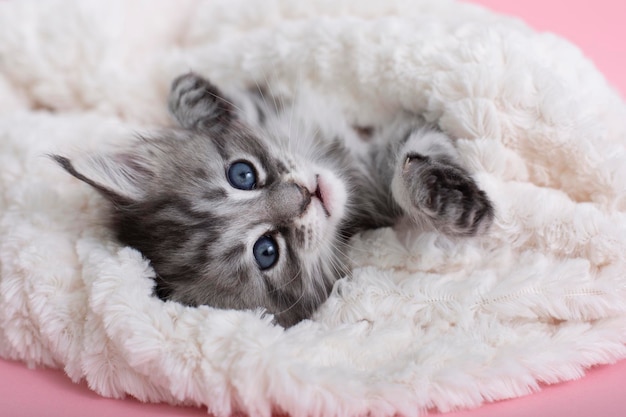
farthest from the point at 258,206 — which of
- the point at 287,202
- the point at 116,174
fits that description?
the point at 116,174

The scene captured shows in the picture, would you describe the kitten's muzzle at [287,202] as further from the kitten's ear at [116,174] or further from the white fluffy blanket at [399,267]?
the kitten's ear at [116,174]

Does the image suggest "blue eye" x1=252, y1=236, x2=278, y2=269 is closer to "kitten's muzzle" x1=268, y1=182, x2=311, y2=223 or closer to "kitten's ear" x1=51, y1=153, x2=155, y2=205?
"kitten's muzzle" x1=268, y1=182, x2=311, y2=223

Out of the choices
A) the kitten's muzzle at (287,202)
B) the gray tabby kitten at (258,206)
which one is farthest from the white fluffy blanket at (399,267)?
the kitten's muzzle at (287,202)

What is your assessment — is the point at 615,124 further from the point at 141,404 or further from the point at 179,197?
the point at 141,404

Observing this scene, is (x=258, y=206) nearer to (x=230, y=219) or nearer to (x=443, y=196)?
(x=230, y=219)

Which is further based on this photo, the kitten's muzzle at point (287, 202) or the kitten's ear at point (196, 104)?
the kitten's ear at point (196, 104)

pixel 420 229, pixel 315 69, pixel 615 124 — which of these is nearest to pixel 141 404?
pixel 420 229

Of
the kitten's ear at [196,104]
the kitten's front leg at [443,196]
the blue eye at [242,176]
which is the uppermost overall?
the kitten's front leg at [443,196]
